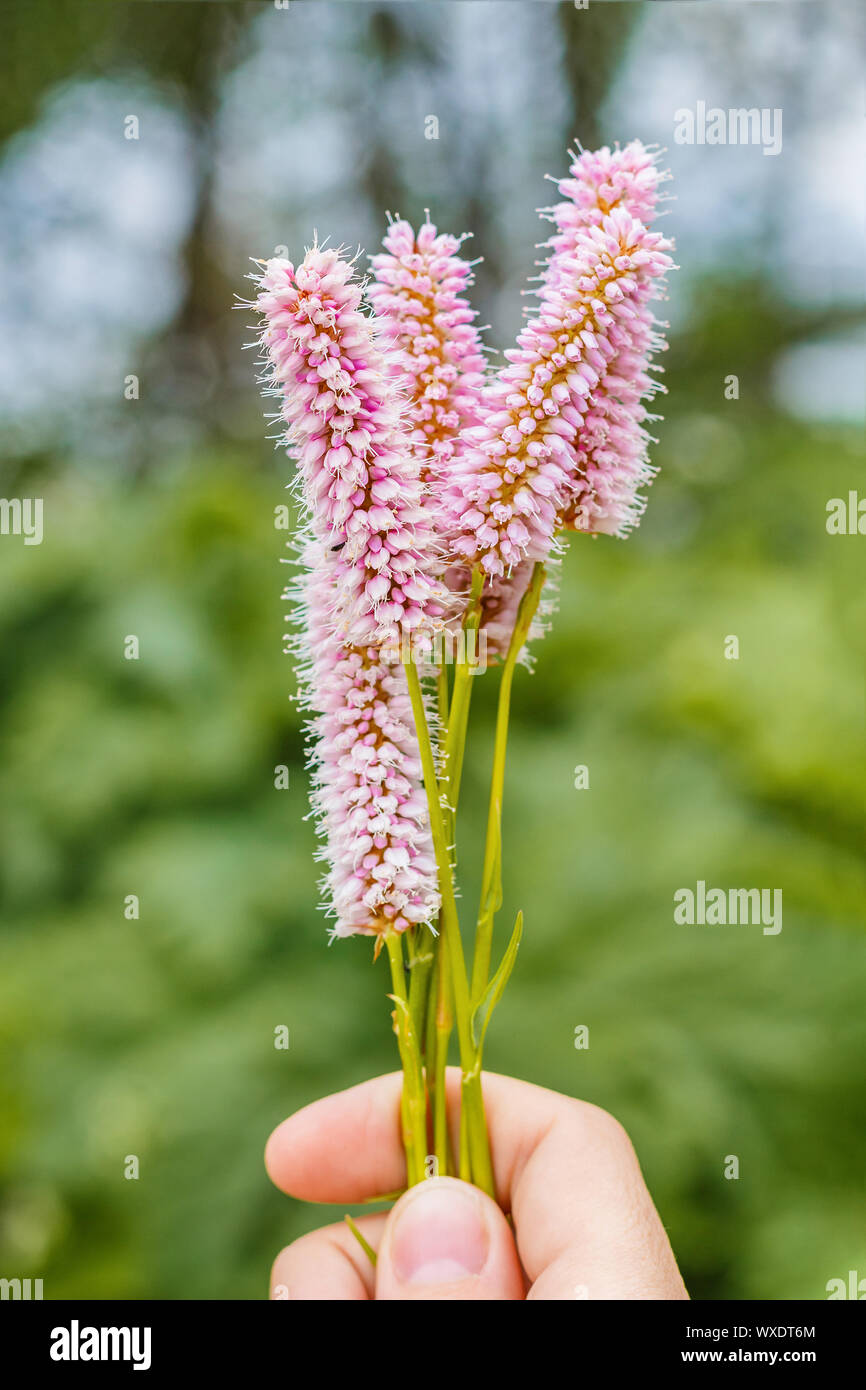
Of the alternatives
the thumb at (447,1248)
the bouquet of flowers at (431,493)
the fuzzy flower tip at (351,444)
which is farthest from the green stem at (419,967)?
the fuzzy flower tip at (351,444)

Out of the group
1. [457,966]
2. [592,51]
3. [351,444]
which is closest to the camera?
[351,444]

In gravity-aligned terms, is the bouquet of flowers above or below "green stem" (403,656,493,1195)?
above

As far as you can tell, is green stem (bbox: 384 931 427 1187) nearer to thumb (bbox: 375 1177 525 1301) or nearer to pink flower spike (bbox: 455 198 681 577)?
thumb (bbox: 375 1177 525 1301)

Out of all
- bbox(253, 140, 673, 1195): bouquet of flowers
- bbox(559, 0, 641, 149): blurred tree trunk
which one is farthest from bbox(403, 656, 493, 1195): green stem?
bbox(559, 0, 641, 149): blurred tree trunk

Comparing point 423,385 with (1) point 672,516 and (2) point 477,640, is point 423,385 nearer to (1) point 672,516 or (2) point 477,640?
(2) point 477,640

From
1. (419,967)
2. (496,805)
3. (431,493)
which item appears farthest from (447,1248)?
(431,493)

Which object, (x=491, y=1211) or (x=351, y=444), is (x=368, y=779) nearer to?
(x=351, y=444)
